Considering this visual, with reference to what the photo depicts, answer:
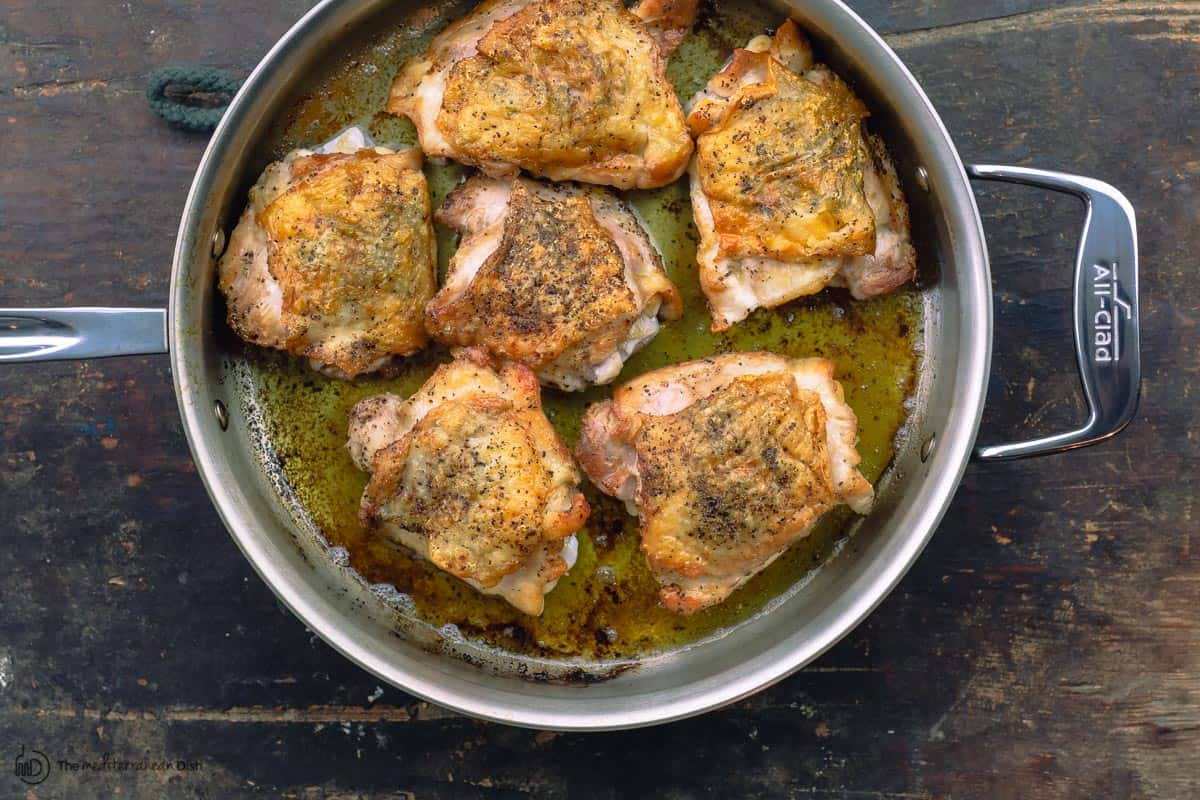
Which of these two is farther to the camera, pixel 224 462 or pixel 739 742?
pixel 739 742

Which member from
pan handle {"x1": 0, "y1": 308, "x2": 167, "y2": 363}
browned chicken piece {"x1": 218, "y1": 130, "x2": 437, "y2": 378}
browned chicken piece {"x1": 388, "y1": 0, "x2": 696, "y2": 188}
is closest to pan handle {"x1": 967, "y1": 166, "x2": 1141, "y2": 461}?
browned chicken piece {"x1": 388, "y1": 0, "x2": 696, "y2": 188}

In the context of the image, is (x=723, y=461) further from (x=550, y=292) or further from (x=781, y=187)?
(x=781, y=187)

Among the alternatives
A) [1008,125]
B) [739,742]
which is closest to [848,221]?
[1008,125]

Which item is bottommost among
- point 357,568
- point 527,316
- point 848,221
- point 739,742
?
point 739,742

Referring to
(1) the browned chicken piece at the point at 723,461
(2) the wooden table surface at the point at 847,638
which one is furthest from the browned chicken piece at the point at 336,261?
(1) the browned chicken piece at the point at 723,461

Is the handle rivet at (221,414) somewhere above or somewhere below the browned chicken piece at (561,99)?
below

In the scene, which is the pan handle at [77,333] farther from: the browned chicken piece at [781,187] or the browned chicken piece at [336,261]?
the browned chicken piece at [781,187]

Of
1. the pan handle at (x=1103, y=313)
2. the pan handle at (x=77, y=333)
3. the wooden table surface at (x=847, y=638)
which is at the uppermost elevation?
the pan handle at (x=1103, y=313)

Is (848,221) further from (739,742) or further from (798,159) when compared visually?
(739,742)
